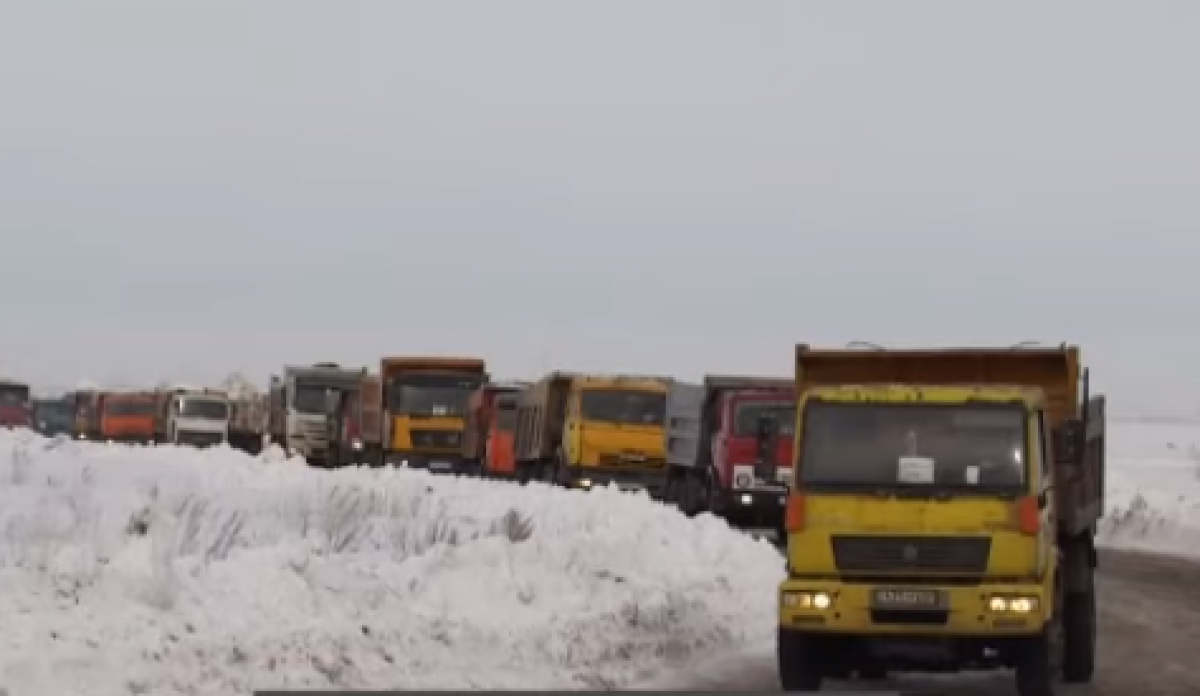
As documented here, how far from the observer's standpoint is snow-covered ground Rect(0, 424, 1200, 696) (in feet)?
Answer: 34.6

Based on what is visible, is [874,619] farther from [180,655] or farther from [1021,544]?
[180,655]

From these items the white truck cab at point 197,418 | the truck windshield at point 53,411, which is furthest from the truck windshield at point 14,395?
the white truck cab at point 197,418

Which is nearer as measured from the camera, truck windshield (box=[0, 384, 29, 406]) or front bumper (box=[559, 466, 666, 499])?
front bumper (box=[559, 466, 666, 499])

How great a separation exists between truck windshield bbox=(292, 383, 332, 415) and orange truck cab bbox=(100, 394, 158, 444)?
390 inches

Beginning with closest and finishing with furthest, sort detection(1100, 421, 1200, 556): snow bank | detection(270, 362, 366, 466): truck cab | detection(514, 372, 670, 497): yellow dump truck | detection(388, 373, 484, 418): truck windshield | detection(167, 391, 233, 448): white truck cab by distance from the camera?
1. detection(514, 372, 670, 497): yellow dump truck
2. detection(1100, 421, 1200, 556): snow bank
3. detection(388, 373, 484, 418): truck windshield
4. detection(270, 362, 366, 466): truck cab
5. detection(167, 391, 233, 448): white truck cab

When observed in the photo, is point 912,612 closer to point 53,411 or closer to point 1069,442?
point 1069,442

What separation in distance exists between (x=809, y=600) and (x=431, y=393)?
31.8m

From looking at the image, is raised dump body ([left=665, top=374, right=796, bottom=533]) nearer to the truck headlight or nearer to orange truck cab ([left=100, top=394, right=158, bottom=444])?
the truck headlight

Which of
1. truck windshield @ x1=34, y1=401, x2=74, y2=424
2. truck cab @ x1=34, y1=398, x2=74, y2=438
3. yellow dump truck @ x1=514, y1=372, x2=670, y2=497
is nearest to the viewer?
yellow dump truck @ x1=514, y1=372, x2=670, y2=497

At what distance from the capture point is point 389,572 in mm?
14555

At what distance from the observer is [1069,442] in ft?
40.5

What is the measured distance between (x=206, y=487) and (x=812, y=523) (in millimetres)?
14562

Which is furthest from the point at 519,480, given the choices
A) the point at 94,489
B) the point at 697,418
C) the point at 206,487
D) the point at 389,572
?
the point at 389,572

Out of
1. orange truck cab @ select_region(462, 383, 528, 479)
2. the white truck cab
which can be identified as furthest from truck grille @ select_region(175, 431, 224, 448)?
orange truck cab @ select_region(462, 383, 528, 479)
